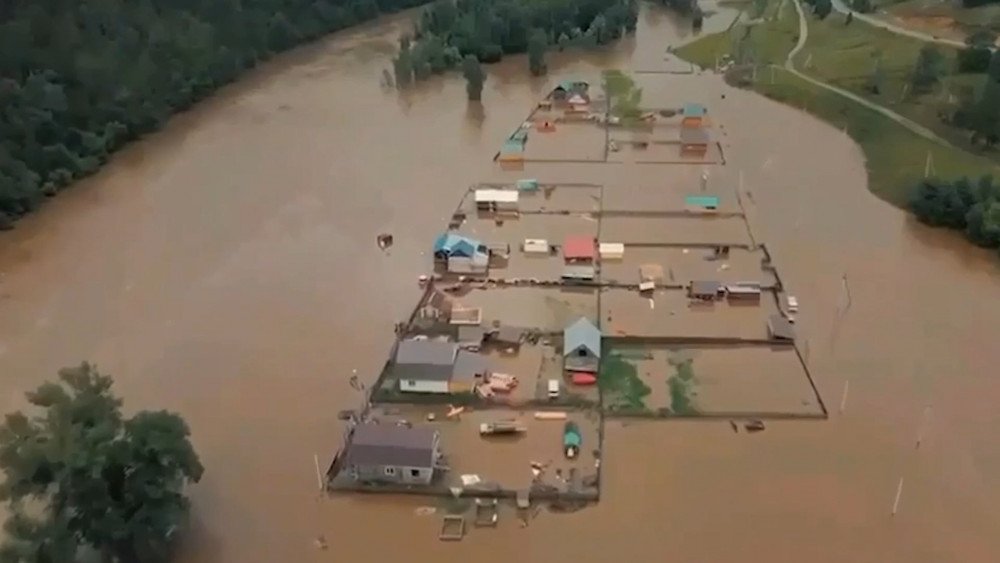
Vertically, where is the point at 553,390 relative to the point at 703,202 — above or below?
below

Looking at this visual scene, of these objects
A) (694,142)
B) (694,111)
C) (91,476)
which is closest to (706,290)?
(694,142)

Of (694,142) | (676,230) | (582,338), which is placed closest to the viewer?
(582,338)

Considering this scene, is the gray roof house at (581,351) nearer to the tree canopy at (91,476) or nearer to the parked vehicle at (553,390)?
the parked vehicle at (553,390)

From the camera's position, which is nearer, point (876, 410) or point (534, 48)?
point (876, 410)

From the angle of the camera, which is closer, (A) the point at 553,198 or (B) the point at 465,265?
(B) the point at 465,265

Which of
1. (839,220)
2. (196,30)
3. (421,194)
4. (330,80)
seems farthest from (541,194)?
(196,30)

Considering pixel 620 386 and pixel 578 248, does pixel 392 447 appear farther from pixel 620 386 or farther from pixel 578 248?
pixel 578 248

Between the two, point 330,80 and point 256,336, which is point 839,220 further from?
point 330,80
